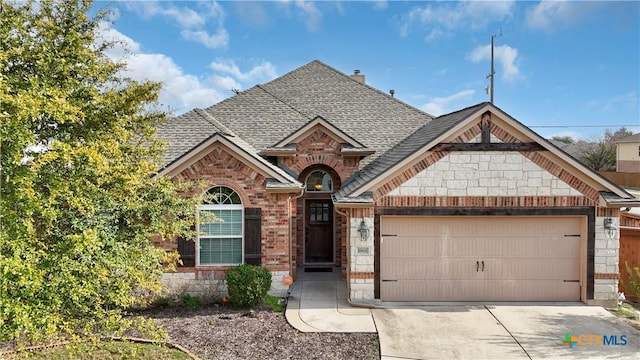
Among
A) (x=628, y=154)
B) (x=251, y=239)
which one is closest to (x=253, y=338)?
(x=251, y=239)

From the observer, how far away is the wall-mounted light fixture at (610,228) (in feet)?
30.9

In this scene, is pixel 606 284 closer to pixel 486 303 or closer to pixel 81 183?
pixel 486 303

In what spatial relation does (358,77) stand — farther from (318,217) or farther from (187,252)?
(187,252)

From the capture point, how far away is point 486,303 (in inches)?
380

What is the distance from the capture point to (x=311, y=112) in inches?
598

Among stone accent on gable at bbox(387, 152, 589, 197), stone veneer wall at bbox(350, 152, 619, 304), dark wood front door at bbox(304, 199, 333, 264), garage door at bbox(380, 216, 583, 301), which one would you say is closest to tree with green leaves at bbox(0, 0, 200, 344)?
stone veneer wall at bbox(350, 152, 619, 304)

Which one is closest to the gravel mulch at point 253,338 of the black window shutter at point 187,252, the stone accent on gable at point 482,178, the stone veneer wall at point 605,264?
the black window shutter at point 187,252

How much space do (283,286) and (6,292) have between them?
6497 mm

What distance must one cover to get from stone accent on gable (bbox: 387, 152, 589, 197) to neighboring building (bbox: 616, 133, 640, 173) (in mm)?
41162

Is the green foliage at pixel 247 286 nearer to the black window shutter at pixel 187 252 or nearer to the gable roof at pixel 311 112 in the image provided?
the black window shutter at pixel 187 252

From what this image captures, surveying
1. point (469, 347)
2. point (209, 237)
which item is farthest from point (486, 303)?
point (209, 237)

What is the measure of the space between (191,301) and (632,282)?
389 inches

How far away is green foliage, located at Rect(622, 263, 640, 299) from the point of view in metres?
9.18

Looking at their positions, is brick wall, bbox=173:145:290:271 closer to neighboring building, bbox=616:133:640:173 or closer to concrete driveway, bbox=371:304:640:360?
concrete driveway, bbox=371:304:640:360
